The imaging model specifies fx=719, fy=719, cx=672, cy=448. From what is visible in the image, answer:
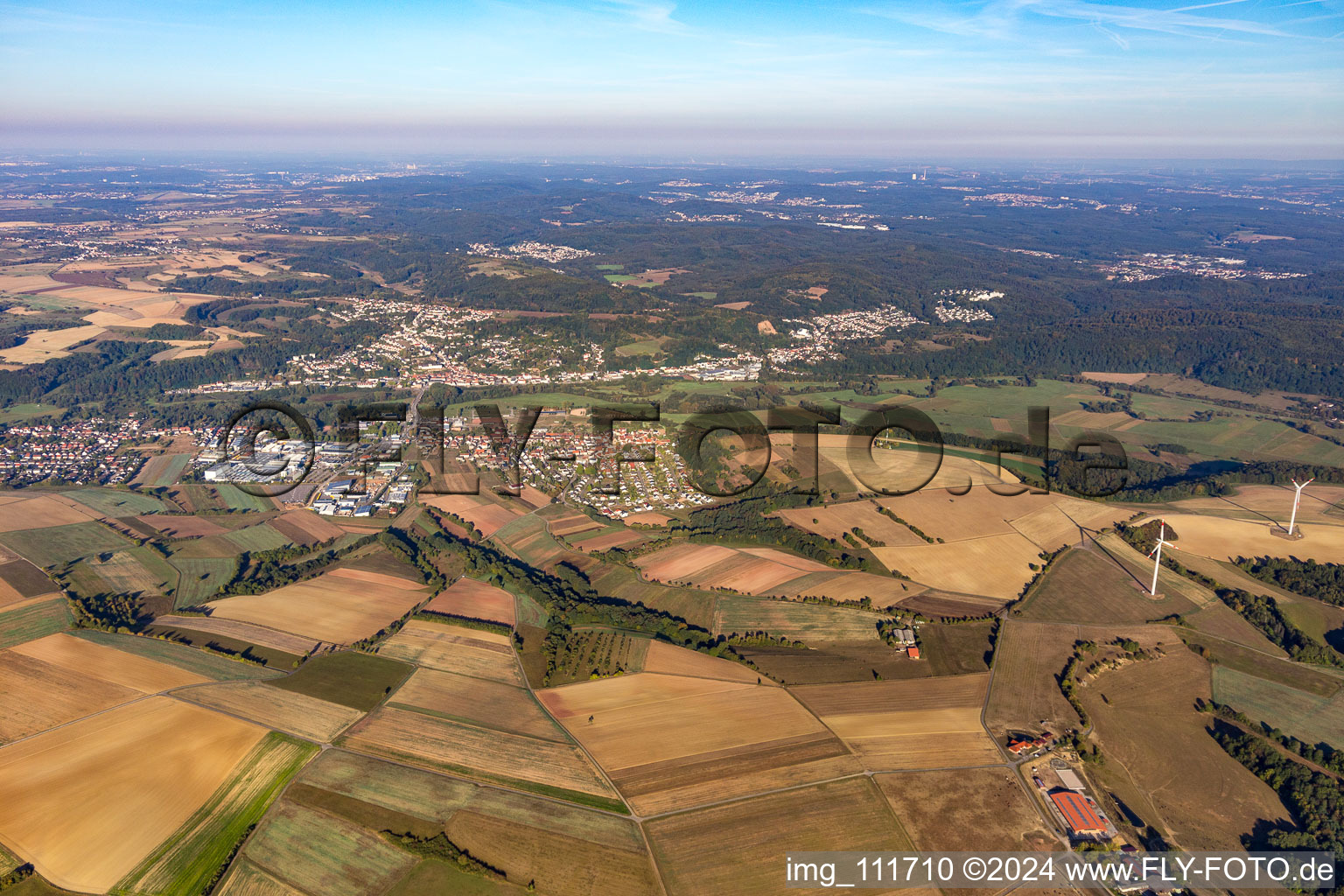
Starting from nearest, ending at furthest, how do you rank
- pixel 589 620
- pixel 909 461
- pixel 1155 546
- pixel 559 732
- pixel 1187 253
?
pixel 559 732 → pixel 589 620 → pixel 1155 546 → pixel 909 461 → pixel 1187 253

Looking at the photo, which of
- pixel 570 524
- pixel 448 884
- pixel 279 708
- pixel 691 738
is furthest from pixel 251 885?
pixel 570 524

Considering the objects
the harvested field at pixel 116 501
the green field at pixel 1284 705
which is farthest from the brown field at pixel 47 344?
the green field at pixel 1284 705

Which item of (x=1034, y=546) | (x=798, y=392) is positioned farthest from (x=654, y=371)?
(x=1034, y=546)

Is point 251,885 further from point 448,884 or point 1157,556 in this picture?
point 1157,556

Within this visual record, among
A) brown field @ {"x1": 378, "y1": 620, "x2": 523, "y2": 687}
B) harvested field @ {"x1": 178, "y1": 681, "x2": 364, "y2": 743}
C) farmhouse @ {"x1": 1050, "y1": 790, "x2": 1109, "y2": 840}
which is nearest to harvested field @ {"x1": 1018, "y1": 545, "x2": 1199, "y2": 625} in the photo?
farmhouse @ {"x1": 1050, "y1": 790, "x2": 1109, "y2": 840}

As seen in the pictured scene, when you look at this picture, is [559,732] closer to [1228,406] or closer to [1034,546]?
[1034,546]

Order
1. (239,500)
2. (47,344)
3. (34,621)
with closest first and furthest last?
(34,621) < (239,500) < (47,344)
